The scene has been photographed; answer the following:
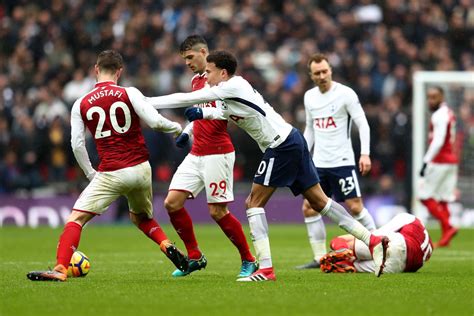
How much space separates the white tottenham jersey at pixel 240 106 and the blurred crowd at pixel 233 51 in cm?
1229

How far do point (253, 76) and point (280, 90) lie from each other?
0.86m

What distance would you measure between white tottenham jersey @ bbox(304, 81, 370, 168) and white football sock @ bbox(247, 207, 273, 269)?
2.86 m

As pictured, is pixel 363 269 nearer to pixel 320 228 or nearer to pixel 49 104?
pixel 320 228

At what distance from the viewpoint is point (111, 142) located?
10.4 meters

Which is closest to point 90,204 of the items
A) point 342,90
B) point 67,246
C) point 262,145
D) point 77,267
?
point 67,246

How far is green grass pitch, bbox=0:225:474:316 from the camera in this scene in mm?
8008

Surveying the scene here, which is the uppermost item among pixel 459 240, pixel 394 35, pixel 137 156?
pixel 394 35

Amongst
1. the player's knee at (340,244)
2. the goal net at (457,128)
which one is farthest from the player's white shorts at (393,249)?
the goal net at (457,128)

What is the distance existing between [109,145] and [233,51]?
15484mm

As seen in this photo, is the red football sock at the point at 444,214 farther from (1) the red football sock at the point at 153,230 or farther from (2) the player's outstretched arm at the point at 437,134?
(1) the red football sock at the point at 153,230

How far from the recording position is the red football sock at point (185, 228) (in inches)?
445

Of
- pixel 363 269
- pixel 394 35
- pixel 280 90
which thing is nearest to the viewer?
pixel 363 269

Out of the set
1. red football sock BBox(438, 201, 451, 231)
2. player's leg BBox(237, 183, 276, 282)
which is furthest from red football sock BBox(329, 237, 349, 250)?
red football sock BBox(438, 201, 451, 231)

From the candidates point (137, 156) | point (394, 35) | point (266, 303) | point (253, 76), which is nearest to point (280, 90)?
point (253, 76)
